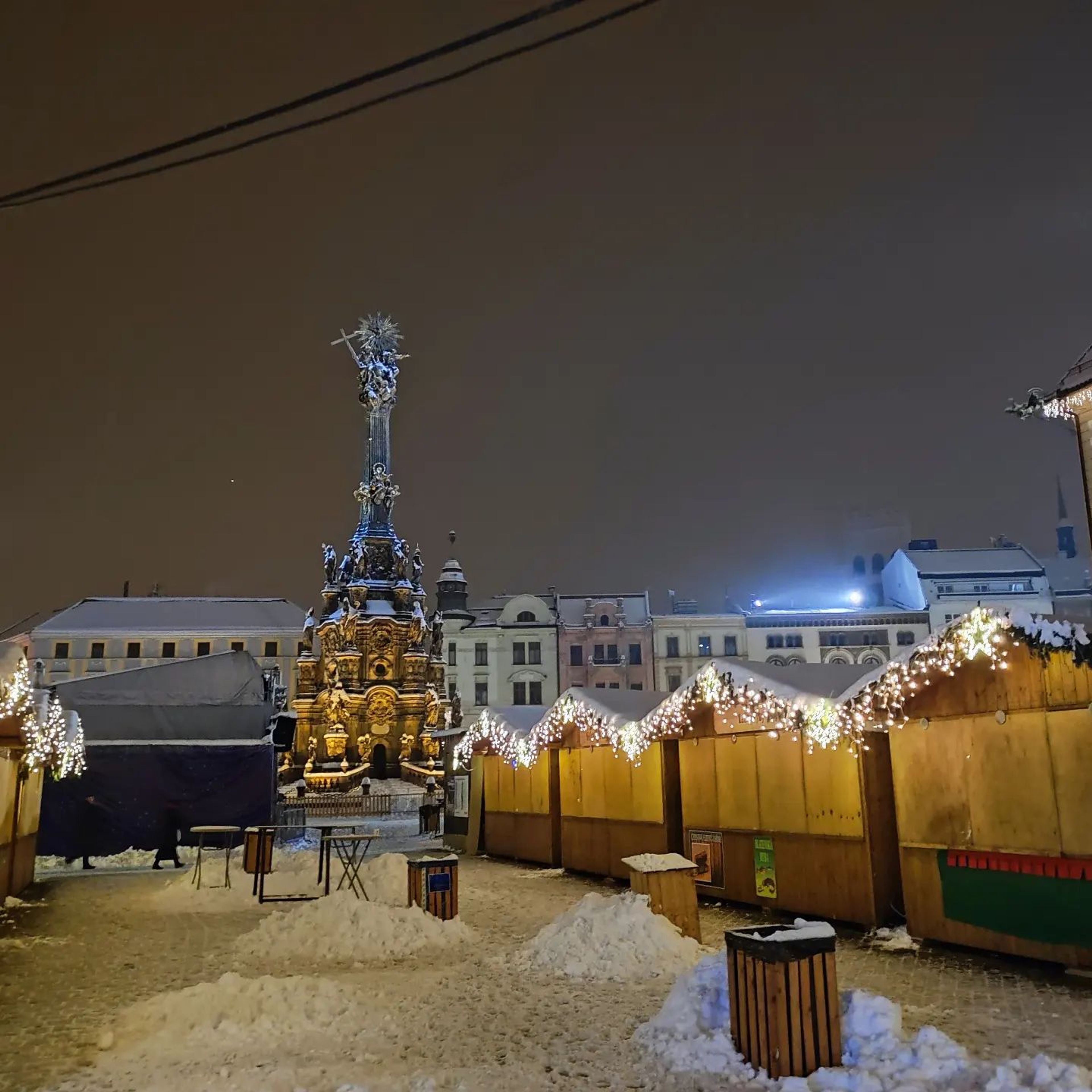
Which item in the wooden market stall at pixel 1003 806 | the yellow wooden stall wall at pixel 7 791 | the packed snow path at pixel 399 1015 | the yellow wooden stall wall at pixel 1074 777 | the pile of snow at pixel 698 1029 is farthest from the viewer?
the yellow wooden stall wall at pixel 7 791

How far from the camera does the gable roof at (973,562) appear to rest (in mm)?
62281

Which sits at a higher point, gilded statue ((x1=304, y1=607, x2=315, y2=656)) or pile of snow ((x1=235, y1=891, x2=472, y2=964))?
gilded statue ((x1=304, y1=607, x2=315, y2=656))

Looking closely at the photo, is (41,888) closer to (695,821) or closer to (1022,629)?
(695,821)

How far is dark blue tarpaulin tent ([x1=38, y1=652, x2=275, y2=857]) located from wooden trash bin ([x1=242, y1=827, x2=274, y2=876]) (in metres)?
5.55

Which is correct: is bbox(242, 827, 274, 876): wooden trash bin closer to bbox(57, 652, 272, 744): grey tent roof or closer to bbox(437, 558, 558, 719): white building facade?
bbox(57, 652, 272, 744): grey tent roof

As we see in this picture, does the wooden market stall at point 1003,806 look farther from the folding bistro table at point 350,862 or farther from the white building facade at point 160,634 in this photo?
the white building facade at point 160,634

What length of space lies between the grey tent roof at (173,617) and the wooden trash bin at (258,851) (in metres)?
53.4

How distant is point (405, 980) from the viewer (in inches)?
411

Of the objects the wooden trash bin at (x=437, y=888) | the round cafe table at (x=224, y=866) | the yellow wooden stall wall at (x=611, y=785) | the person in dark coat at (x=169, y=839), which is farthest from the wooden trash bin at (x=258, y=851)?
the yellow wooden stall wall at (x=611, y=785)

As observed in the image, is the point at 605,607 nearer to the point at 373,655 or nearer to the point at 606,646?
the point at 606,646

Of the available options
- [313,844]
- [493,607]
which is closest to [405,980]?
[313,844]

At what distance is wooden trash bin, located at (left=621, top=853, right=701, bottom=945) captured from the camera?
463 inches

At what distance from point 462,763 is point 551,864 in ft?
19.2

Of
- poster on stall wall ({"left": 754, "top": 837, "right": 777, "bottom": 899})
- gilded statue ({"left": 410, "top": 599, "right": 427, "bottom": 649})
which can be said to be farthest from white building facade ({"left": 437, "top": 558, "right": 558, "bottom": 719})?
poster on stall wall ({"left": 754, "top": 837, "right": 777, "bottom": 899})
